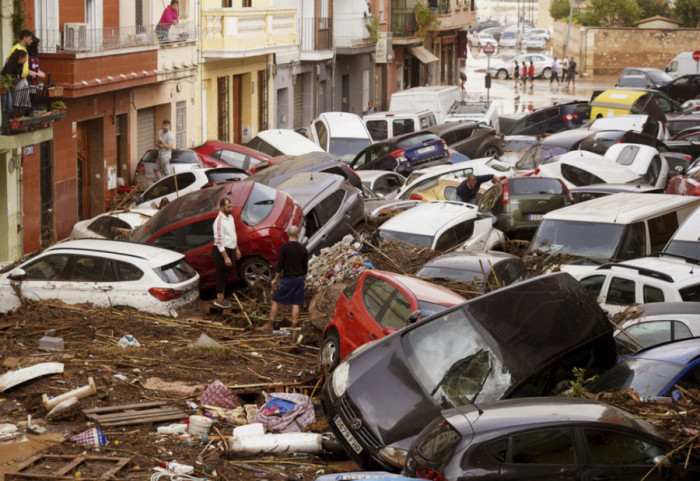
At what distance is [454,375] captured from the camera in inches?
393

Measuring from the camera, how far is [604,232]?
17.2 m

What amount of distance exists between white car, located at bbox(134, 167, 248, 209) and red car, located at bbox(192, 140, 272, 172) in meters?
3.14

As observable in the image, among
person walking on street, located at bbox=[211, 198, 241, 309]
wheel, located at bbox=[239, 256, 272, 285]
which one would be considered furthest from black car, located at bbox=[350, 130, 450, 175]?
person walking on street, located at bbox=[211, 198, 241, 309]

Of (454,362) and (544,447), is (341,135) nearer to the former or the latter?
(454,362)

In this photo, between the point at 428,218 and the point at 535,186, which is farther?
the point at 535,186

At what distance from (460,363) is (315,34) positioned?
3401 centimetres

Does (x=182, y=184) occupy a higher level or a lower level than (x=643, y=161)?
lower

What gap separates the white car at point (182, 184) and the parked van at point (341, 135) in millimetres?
7978

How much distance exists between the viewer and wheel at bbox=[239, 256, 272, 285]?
55.5ft

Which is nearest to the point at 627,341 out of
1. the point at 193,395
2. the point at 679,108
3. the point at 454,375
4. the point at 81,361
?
the point at 454,375

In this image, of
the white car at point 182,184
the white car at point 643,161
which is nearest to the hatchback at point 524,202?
the white car at point 643,161

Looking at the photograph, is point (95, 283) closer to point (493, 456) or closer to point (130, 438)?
point (130, 438)

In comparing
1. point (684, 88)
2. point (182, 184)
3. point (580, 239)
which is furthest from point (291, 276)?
point (684, 88)

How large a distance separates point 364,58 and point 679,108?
15.8 meters
